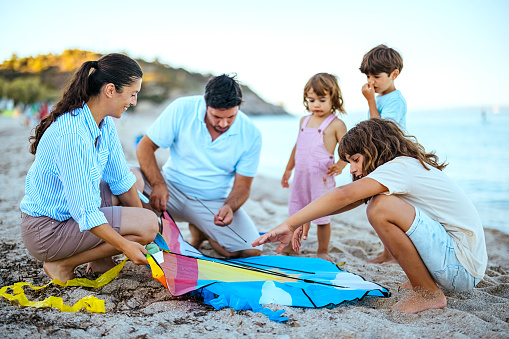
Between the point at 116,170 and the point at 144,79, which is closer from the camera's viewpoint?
the point at 116,170

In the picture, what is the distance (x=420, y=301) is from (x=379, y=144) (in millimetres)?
833

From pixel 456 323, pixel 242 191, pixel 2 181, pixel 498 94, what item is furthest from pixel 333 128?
pixel 498 94

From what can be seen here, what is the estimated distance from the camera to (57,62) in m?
41.0

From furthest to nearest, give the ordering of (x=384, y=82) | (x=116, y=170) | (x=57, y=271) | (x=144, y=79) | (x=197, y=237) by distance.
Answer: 1. (x=144, y=79)
2. (x=197, y=237)
3. (x=384, y=82)
4. (x=116, y=170)
5. (x=57, y=271)

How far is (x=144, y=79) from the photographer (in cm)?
6153

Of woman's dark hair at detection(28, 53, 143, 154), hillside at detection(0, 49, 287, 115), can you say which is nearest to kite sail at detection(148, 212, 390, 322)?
woman's dark hair at detection(28, 53, 143, 154)

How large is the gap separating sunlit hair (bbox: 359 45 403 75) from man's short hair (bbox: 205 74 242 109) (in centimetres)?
105

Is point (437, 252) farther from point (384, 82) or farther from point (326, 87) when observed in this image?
point (326, 87)

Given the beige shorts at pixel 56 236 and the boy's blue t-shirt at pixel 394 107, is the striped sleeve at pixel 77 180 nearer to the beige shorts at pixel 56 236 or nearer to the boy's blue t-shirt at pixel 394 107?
the beige shorts at pixel 56 236

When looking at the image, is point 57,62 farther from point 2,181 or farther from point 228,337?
point 228,337

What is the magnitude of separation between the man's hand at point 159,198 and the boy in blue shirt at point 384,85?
1.66m

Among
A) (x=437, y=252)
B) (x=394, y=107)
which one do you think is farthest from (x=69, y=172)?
(x=394, y=107)

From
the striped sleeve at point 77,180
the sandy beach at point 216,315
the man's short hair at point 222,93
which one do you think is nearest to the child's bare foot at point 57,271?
the sandy beach at point 216,315

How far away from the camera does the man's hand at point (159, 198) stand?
2.97m
